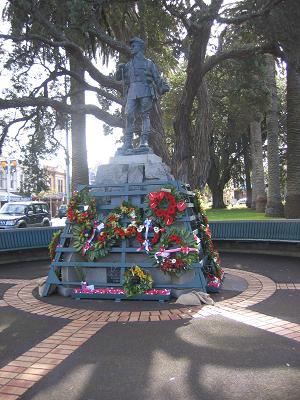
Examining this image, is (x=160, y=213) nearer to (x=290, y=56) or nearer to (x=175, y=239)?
(x=175, y=239)

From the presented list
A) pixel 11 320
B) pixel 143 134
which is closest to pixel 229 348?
pixel 11 320

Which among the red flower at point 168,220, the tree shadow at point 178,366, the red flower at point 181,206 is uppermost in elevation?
the red flower at point 181,206

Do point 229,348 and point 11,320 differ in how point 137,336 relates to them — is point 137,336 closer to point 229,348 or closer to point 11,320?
point 229,348

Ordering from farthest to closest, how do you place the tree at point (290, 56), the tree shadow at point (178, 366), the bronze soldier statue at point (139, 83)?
the tree at point (290, 56) → the bronze soldier statue at point (139, 83) → the tree shadow at point (178, 366)

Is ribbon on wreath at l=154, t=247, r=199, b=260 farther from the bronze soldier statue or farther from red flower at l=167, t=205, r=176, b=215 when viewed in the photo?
the bronze soldier statue

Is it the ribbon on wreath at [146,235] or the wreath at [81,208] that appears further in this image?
the wreath at [81,208]

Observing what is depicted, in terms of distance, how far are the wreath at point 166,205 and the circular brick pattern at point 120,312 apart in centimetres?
138

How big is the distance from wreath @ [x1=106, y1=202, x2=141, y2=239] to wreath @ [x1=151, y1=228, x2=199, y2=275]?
0.46m

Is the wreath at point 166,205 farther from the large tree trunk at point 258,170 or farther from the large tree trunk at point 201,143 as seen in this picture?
the large tree trunk at point 258,170

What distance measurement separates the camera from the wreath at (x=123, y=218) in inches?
275

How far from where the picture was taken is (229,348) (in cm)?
452

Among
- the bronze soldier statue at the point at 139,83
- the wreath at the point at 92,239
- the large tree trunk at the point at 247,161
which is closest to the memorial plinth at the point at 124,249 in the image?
the wreath at the point at 92,239

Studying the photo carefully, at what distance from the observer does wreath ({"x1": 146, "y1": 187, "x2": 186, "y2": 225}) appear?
6902mm

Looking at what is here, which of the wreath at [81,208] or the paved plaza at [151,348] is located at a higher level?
the wreath at [81,208]
